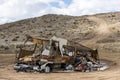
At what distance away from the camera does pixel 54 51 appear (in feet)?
105

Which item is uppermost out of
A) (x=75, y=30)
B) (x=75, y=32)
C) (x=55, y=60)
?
(x=75, y=30)

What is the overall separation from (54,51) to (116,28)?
3732cm

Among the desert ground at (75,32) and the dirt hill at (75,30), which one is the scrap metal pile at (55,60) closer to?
the desert ground at (75,32)

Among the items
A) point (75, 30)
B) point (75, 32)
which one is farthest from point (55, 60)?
point (75, 30)

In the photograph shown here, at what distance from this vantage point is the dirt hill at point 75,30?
57344 millimetres

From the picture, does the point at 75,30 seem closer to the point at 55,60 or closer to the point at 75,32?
the point at 75,32

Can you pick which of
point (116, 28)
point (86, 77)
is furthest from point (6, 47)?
point (86, 77)

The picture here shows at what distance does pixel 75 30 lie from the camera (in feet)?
232

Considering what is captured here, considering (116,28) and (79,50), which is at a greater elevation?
(116,28)

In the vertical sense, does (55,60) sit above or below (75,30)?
below

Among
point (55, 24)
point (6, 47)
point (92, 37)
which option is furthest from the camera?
point (55, 24)

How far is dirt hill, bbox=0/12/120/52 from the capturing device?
57344mm

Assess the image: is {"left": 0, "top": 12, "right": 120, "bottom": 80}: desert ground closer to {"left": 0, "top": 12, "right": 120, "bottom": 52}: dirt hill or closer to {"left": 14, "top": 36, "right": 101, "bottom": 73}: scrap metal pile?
{"left": 0, "top": 12, "right": 120, "bottom": 52}: dirt hill

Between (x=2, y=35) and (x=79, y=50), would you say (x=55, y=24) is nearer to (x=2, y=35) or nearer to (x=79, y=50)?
(x=2, y=35)
